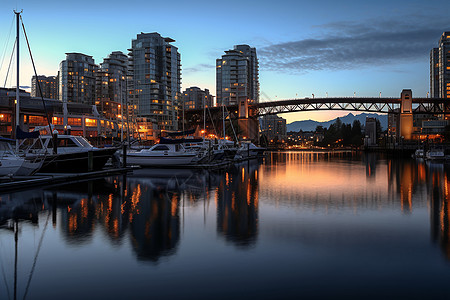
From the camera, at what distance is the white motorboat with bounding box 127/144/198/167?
3900 cm

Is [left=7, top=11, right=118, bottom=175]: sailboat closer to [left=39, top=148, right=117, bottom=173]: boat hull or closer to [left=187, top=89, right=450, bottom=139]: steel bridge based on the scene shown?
[left=39, top=148, right=117, bottom=173]: boat hull

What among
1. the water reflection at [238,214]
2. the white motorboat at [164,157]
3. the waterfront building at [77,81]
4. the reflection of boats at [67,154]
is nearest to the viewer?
the water reflection at [238,214]

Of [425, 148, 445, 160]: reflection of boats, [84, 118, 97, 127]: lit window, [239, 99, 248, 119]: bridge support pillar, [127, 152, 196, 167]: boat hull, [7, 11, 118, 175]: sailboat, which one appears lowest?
[425, 148, 445, 160]: reflection of boats

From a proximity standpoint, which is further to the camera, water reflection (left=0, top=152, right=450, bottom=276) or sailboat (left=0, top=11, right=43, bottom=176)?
sailboat (left=0, top=11, right=43, bottom=176)

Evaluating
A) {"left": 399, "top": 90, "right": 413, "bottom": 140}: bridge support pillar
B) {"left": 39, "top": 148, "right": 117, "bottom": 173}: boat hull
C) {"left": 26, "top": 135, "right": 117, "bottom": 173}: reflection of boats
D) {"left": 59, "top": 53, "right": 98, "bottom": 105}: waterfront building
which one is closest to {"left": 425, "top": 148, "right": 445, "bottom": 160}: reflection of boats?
{"left": 399, "top": 90, "right": 413, "bottom": 140}: bridge support pillar

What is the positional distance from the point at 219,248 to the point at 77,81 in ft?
634

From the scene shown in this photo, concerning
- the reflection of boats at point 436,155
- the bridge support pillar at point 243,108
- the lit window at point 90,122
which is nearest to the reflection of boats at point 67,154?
the lit window at point 90,122

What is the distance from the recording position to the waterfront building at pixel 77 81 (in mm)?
185200

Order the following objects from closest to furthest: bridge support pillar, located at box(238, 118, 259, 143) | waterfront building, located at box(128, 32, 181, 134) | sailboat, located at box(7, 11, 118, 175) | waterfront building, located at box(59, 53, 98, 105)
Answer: sailboat, located at box(7, 11, 118, 175) → bridge support pillar, located at box(238, 118, 259, 143) → waterfront building, located at box(128, 32, 181, 134) → waterfront building, located at box(59, 53, 98, 105)

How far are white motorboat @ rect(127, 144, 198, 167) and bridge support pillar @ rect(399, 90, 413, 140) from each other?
334 ft

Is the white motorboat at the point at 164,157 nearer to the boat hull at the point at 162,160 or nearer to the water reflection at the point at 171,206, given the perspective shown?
the boat hull at the point at 162,160

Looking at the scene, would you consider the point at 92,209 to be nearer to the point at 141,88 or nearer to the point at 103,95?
the point at 141,88

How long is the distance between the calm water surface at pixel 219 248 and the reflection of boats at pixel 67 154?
9.16 meters

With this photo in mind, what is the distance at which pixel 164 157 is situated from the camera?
128ft
